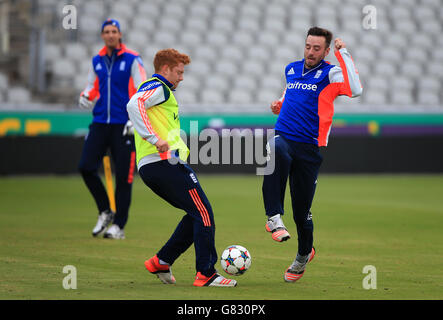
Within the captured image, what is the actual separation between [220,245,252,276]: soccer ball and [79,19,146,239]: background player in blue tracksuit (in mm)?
3315

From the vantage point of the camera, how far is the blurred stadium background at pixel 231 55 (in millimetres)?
20094

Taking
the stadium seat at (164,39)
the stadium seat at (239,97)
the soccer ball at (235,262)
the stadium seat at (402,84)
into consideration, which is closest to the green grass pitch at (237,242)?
the soccer ball at (235,262)

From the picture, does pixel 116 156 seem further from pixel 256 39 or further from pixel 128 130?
pixel 256 39

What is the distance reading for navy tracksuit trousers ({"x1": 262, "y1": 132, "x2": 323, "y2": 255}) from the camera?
22.5 ft

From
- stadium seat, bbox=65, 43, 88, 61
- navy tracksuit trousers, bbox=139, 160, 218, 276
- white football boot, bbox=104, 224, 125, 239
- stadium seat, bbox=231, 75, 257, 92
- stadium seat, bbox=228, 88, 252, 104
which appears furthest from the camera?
stadium seat, bbox=231, 75, 257, 92

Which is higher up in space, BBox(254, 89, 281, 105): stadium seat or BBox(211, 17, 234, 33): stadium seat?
BBox(211, 17, 234, 33): stadium seat

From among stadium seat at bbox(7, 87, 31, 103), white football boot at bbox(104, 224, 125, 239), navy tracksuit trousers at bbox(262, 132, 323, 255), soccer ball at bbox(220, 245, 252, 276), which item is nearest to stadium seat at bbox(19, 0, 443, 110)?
stadium seat at bbox(7, 87, 31, 103)

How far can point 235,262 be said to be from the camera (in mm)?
6805

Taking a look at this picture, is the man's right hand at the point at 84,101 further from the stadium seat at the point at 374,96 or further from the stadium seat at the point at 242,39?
the stadium seat at the point at 242,39

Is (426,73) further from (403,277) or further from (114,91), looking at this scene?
(403,277)

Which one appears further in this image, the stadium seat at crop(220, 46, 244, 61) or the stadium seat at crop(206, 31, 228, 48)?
the stadium seat at crop(206, 31, 228, 48)

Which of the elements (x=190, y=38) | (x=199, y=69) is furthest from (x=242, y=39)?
(x=199, y=69)

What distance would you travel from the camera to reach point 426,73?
2486cm

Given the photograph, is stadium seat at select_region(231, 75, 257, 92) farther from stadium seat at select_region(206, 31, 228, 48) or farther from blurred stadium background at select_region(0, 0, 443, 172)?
stadium seat at select_region(206, 31, 228, 48)
